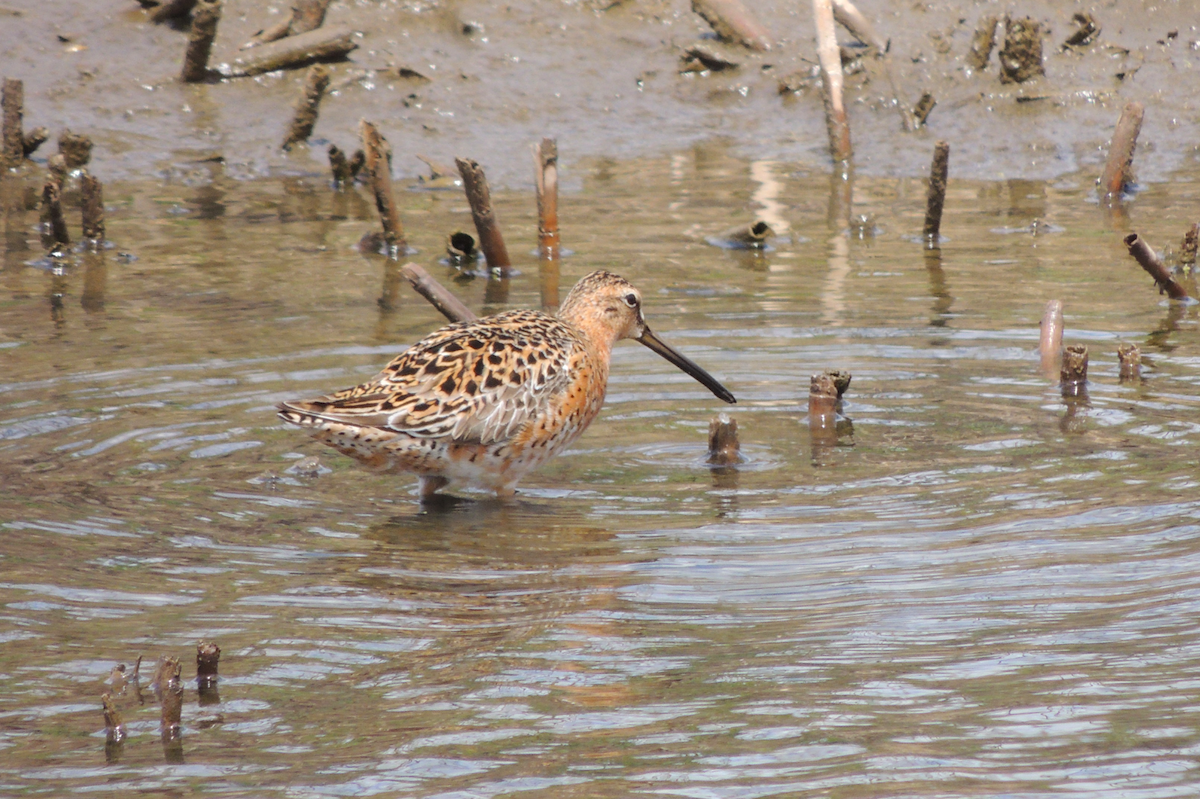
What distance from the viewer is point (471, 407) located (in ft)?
22.2

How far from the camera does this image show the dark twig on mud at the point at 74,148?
41.2ft

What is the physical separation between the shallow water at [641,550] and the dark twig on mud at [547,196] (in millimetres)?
550

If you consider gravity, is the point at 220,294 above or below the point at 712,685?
above

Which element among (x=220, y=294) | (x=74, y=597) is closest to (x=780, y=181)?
(x=220, y=294)

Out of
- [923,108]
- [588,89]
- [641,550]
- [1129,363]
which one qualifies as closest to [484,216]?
[1129,363]

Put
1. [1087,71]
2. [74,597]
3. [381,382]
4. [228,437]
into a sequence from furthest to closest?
[1087,71] < [228,437] < [381,382] < [74,597]

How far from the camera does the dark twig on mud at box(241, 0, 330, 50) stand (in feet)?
49.8

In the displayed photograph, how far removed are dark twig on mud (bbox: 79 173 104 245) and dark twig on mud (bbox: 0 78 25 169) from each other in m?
2.05

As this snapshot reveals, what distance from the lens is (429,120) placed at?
15.1 metres

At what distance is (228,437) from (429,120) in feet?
26.7

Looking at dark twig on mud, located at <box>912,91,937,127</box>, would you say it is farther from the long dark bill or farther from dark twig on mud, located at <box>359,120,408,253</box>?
the long dark bill

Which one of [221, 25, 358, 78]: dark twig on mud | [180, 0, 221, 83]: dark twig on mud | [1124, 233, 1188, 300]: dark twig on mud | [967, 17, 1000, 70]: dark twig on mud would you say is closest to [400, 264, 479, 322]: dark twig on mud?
[1124, 233, 1188, 300]: dark twig on mud

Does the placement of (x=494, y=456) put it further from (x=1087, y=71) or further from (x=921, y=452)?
(x=1087, y=71)

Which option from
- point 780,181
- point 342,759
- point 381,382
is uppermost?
point 780,181
